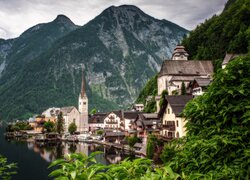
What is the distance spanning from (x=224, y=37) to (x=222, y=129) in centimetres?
10701

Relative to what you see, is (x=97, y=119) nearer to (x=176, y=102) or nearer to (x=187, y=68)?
(x=187, y=68)

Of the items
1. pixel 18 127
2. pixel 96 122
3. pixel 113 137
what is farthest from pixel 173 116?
pixel 18 127

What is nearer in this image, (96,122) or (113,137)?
(113,137)

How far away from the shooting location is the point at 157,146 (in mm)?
49875

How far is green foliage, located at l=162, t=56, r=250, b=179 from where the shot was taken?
23.4 ft

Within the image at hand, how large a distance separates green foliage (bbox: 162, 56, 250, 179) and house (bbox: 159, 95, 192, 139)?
38.5 metres

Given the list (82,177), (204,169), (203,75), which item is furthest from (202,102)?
(203,75)

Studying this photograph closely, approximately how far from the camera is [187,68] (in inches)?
3686

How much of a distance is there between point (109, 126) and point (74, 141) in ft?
91.4

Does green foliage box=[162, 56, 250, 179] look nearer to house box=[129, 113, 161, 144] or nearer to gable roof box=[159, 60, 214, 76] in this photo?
house box=[129, 113, 161, 144]

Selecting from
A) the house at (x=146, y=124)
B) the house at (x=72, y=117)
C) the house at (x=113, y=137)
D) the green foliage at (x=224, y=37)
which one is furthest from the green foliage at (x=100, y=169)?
the house at (x=72, y=117)

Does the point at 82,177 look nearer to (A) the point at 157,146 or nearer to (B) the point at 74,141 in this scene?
(A) the point at 157,146

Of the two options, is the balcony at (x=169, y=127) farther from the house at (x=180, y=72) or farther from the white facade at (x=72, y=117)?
the white facade at (x=72, y=117)

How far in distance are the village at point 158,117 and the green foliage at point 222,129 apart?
172cm
